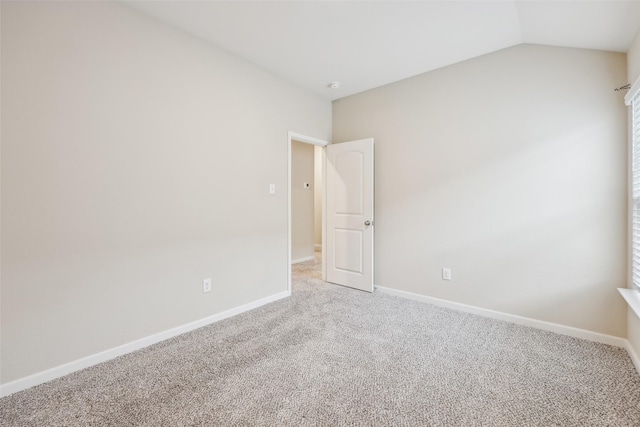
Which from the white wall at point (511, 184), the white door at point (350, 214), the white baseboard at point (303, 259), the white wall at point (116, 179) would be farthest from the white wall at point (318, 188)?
the white wall at point (116, 179)

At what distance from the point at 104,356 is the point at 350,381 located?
5.75 feet

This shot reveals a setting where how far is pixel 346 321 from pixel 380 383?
0.93 metres

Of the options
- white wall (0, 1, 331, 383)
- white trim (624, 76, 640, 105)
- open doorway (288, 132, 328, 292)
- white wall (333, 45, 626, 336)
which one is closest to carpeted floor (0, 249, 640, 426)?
white wall (0, 1, 331, 383)

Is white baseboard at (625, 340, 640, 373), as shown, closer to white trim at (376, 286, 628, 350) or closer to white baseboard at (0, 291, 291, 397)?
white trim at (376, 286, 628, 350)

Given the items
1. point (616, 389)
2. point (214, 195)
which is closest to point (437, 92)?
point (214, 195)

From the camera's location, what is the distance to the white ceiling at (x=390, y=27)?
6.39 feet

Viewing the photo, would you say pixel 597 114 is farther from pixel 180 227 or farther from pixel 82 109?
pixel 82 109

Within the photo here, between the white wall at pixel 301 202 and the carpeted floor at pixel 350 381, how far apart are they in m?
2.86

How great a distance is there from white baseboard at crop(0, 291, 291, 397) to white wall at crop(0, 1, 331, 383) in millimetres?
36

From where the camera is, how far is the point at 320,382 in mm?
1737

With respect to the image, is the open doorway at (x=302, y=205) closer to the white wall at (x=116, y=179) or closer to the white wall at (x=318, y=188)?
the white wall at (x=318, y=188)

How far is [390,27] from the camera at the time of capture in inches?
89.5

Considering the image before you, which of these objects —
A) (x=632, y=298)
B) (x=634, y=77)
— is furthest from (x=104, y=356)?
(x=634, y=77)

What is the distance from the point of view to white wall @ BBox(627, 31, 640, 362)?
187 cm
